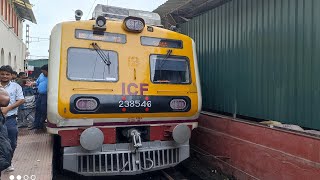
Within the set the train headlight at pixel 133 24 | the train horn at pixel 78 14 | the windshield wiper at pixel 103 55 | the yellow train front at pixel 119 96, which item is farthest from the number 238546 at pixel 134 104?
the train horn at pixel 78 14

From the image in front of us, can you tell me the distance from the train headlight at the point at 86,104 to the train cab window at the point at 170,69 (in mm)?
1165

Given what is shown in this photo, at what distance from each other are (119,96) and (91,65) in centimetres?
71

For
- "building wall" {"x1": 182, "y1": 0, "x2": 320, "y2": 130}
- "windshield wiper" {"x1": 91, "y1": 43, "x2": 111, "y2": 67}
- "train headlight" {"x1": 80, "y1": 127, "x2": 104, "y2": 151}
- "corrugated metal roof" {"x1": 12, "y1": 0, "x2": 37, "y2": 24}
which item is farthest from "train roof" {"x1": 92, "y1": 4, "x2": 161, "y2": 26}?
"corrugated metal roof" {"x1": 12, "y1": 0, "x2": 37, "y2": 24}

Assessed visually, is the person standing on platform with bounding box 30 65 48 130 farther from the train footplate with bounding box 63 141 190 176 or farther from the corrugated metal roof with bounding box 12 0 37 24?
the corrugated metal roof with bounding box 12 0 37 24

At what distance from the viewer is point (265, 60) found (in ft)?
18.5

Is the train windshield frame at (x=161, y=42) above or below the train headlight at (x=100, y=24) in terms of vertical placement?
below

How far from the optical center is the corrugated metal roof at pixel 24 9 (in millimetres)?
19953

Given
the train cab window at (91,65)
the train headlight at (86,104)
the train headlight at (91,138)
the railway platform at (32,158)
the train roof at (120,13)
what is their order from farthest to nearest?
the train roof at (120,13) → the train cab window at (91,65) → the train headlight at (86,104) → the train headlight at (91,138) → the railway platform at (32,158)

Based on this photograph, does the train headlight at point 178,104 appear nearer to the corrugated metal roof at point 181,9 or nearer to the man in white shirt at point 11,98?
the man in white shirt at point 11,98

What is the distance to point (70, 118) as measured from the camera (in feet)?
17.1

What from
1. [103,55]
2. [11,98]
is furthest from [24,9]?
[11,98]

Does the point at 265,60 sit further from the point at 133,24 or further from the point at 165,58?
the point at 133,24

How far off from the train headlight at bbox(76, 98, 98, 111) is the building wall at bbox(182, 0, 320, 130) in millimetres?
2823

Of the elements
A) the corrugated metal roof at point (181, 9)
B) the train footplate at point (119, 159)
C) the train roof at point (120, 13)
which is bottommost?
the train footplate at point (119, 159)
